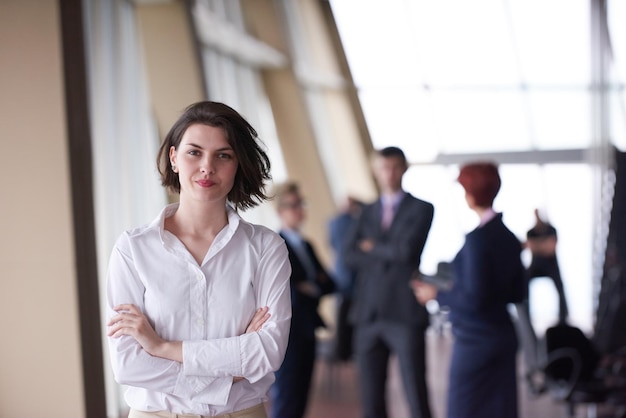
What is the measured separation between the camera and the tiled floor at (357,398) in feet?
20.9

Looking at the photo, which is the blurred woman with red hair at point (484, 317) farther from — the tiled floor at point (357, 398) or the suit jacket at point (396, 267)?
the tiled floor at point (357, 398)

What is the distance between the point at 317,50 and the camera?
13695 millimetres

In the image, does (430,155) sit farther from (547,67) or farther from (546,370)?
(546,370)

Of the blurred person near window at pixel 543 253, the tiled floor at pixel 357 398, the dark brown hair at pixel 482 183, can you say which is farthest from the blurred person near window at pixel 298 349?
the blurred person near window at pixel 543 253

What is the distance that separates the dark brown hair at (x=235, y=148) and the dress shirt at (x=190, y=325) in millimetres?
156

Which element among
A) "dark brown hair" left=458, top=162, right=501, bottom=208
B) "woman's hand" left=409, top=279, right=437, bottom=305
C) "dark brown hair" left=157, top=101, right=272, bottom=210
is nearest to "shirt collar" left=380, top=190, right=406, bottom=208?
"woman's hand" left=409, top=279, right=437, bottom=305

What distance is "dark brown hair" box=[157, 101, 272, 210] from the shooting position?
6.26 ft

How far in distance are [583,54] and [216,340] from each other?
13175mm

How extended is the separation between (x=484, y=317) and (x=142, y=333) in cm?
224

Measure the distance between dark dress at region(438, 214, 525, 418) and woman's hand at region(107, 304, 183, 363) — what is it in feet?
6.87

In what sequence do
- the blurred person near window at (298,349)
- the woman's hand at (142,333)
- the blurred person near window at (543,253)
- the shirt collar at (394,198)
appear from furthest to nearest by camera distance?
the blurred person near window at (543,253), the shirt collar at (394,198), the blurred person near window at (298,349), the woman's hand at (142,333)

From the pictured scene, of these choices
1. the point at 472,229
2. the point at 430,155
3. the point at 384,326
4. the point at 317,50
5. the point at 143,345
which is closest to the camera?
the point at 143,345

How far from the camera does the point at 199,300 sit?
188cm

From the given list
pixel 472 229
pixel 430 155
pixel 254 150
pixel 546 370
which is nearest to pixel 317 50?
pixel 430 155
